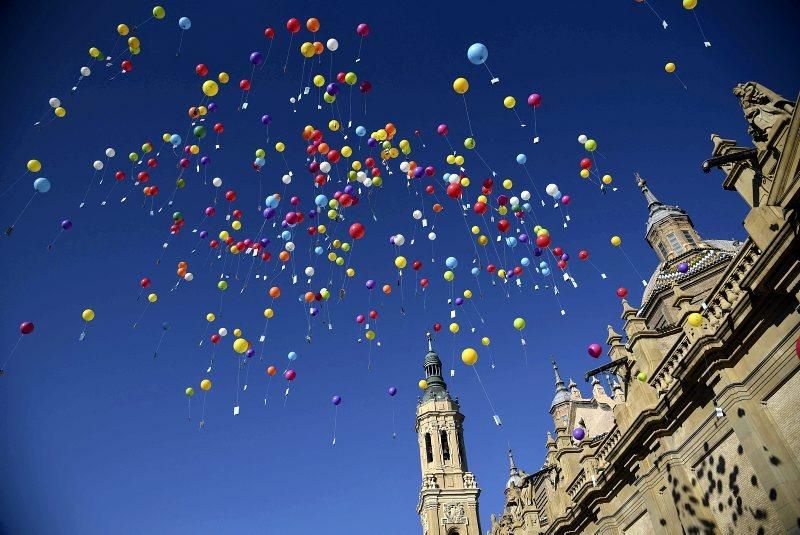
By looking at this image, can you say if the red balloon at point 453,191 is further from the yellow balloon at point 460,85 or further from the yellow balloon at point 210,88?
the yellow balloon at point 210,88

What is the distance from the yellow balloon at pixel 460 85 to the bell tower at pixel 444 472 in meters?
42.0

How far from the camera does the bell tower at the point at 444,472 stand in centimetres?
5681

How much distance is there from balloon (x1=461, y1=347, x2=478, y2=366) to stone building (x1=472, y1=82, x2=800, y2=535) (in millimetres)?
5666

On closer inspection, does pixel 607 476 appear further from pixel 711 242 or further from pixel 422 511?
pixel 422 511

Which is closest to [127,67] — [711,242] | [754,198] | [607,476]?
[754,198]

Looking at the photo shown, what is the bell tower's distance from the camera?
2237 inches

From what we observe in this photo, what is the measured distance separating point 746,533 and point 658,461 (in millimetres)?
3387

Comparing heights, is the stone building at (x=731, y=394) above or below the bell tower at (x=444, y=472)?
below

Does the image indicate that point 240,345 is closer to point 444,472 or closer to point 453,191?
point 453,191

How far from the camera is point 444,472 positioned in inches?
2371

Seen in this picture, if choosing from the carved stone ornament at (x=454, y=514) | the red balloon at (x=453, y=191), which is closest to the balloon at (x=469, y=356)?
the red balloon at (x=453, y=191)

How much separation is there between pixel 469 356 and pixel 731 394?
682cm

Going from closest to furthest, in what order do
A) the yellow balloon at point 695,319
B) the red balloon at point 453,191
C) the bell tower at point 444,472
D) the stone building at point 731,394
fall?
the stone building at point 731,394
the yellow balloon at point 695,319
the red balloon at point 453,191
the bell tower at point 444,472

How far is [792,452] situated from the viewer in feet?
39.4
